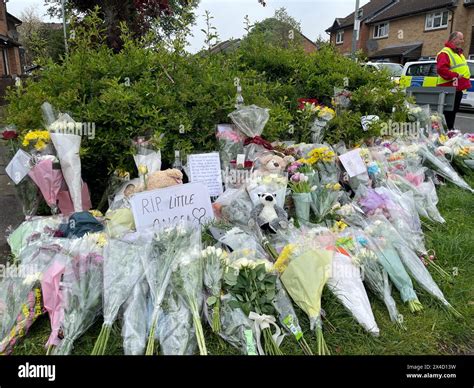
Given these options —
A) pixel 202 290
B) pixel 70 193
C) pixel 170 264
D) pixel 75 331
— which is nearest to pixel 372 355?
pixel 202 290

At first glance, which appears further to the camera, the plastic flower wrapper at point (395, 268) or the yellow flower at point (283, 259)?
the plastic flower wrapper at point (395, 268)

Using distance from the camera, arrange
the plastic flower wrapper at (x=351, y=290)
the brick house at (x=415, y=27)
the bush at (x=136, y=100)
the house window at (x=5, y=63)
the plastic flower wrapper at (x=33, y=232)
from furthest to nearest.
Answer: the brick house at (x=415, y=27) < the house window at (x=5, y=63) < the bush at (x=136, y=100) < the plastic flower wrapper at (x=33, y=232) < the plastic flower wrapper at (x=351, y=290)

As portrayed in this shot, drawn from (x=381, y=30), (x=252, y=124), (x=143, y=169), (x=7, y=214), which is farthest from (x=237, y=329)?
(x=381, y=30)

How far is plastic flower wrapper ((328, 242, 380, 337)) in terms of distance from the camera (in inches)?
92.3

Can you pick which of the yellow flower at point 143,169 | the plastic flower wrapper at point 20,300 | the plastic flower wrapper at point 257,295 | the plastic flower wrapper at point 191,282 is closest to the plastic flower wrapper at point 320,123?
the yellow flower at point 143,169

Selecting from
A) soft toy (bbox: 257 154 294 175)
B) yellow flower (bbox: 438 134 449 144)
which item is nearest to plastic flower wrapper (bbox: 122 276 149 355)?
soft toy (bbox: 257 154 294 175)

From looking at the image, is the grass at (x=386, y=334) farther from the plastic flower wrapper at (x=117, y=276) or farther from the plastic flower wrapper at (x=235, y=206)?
the plastic flower wrapper at (x=235, y=206)

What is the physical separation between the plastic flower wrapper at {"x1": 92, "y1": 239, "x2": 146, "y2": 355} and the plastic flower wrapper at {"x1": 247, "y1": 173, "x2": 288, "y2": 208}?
3.44 ft

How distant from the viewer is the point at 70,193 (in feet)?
10.8

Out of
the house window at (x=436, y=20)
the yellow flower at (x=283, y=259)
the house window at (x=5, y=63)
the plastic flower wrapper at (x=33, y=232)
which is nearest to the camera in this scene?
the yellow flower at (x=283, y=259)

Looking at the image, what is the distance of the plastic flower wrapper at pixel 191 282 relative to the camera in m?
2.19

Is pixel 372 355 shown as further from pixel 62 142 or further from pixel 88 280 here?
pixel 62 142

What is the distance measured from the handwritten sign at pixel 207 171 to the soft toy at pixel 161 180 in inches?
9.2

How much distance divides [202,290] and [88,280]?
66 centimetres
